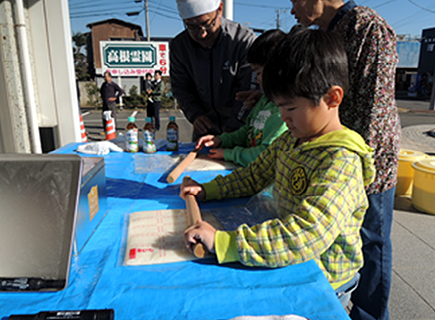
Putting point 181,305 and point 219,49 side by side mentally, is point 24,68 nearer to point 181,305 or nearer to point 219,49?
point 219,49

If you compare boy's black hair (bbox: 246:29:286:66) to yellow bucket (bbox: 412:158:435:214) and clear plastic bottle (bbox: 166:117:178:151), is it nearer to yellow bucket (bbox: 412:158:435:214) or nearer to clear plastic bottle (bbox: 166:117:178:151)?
clear plastic bottle (bbox: 166:117:178:151)

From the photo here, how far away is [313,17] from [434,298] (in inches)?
77.1

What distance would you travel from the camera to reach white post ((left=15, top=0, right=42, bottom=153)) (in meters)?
3.15

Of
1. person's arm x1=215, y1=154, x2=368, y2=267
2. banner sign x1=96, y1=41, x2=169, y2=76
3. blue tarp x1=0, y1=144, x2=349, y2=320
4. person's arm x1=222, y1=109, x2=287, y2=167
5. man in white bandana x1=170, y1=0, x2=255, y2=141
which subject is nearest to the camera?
blue tarp x1=0, y1=144, x2=349, y2=320

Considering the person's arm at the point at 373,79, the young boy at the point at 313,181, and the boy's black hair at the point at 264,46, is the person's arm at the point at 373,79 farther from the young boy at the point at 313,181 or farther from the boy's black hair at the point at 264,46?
the young boy at the point at 313,181

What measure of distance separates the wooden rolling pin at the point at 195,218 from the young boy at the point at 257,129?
73 cm

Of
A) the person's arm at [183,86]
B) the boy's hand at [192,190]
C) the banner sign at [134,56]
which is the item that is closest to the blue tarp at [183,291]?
the boy's hand at [192,190]

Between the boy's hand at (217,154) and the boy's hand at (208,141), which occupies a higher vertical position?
Answer: the boy's hand at (208,141)

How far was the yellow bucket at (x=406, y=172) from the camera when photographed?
12.7 ft

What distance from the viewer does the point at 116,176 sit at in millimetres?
1810

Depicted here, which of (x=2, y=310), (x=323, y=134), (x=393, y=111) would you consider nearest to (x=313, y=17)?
(x=393, y=111)

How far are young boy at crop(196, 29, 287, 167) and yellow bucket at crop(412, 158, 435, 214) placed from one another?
2.36m

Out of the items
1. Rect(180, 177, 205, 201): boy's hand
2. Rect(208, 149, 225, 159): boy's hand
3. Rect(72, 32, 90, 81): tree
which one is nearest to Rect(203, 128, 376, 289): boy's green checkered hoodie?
Rect(180, 177, 205, 201): boy's hand

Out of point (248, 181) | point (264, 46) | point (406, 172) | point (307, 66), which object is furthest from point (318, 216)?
point (406, 172)
